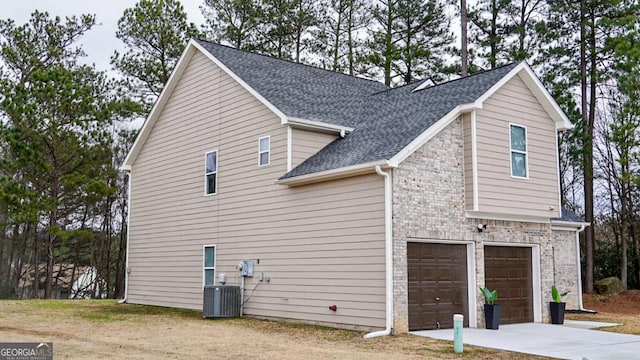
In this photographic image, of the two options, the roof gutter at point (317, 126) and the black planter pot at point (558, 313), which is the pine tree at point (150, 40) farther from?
the black planter pot at point (558, 313)

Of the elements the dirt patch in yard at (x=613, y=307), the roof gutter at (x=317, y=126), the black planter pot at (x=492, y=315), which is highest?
the roof gutter at (x=317, y=126)

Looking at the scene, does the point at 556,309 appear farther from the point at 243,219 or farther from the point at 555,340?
the point at 243,219

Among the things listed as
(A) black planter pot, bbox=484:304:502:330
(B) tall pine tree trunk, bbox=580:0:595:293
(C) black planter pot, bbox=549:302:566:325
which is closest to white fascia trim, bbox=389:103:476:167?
(A) black planter pot, bbox=484:304:502:330

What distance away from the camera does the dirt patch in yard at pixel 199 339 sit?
10.4m

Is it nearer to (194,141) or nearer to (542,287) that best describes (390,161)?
(542,287)

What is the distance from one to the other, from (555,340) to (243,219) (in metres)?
8.50

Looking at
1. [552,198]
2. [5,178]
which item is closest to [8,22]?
[5,178]

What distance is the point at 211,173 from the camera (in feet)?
62.3

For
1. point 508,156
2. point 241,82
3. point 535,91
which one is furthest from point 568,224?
point 241,82

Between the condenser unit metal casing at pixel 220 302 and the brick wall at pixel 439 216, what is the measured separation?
5.24 metres

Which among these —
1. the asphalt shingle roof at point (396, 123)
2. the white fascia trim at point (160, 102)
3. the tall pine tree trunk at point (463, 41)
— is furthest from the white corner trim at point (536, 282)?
the tall pine tree trunk at point (463, 41)

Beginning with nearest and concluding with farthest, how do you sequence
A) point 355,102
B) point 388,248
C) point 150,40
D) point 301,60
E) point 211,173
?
point 388,248, point 211,173, point 355,102, point 150,40, point 301,60

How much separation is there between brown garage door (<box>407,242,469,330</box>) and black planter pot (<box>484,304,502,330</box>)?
470 millimetres

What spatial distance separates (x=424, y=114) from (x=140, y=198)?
11318mm
